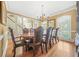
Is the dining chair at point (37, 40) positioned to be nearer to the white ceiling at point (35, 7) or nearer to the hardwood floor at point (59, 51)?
the hardwood floor at point (59, 51)

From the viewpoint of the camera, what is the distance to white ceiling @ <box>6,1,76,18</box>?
1.88 meters

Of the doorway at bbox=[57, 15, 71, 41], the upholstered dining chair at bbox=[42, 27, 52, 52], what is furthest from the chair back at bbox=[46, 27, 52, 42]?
the doorway at bbox=[57, 15, 71, 41]

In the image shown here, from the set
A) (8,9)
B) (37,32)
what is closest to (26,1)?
(8,9)

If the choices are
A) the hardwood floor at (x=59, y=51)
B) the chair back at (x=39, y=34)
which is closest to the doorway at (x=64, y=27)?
the hardwood floor at (x=59, y=51)

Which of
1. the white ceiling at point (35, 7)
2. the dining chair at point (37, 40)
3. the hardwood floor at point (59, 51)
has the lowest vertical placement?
the hardwood floor at point (59, 51)

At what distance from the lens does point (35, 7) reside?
1892mm

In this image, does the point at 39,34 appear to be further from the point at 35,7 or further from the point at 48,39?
the point at 35,7

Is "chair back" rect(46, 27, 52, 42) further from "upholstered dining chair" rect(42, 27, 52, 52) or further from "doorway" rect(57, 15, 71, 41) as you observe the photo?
"doorway" rect(57, 15, 71, 41)

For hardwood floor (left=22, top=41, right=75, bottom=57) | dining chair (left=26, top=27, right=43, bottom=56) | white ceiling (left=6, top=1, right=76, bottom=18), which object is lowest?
hardwood floor (left=22, top=41, right=75, bottom=57)

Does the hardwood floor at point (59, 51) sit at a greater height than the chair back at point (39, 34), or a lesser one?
lesser

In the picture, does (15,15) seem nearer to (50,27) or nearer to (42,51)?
(50,27)

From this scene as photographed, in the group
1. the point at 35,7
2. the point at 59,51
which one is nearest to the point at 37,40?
the point at 59,51

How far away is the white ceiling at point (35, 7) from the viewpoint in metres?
1.88

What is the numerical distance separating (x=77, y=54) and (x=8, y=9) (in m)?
1.16
